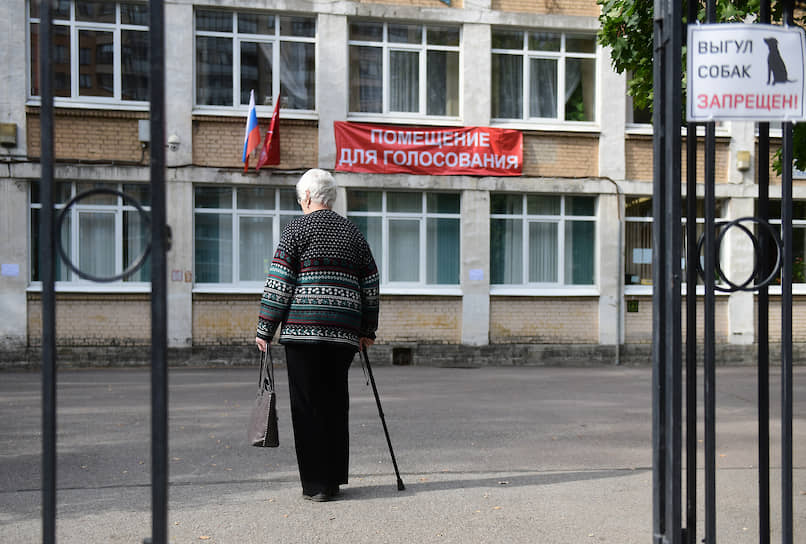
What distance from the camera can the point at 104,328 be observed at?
14.5 metres

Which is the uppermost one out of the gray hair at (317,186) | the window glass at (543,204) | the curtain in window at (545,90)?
the curtain in window at (545,90)

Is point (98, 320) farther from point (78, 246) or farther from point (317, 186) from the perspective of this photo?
point (317, 186)

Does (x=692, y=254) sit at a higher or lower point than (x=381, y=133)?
lower

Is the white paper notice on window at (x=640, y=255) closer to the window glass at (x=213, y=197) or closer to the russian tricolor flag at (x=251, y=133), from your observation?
the russian tricolor flag at (x=251, y=133)

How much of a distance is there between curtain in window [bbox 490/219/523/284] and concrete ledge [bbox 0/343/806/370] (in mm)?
1424

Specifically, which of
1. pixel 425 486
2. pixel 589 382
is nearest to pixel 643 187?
pixel 589 382

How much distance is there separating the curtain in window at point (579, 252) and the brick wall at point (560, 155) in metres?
1.08

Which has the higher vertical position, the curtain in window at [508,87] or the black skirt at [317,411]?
the curtain in window at [508,87]

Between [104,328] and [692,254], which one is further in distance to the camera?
[104,328]

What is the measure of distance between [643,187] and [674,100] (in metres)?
13.6

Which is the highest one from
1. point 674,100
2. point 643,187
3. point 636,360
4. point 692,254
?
point 643,187

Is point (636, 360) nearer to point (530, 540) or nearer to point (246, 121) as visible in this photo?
point (246, 121)

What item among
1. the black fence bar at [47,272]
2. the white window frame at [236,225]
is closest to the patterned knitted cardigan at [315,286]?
the black fence bar at [47,272]

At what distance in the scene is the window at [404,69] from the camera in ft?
51.5
